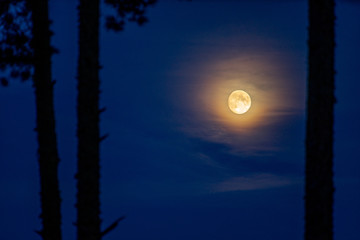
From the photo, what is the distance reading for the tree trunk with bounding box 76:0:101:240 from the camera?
8.36m

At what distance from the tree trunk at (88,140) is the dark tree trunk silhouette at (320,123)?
370cm

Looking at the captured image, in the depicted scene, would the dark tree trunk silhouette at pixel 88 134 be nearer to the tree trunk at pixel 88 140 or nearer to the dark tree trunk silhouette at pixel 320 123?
the tree trunk at pixel 88 140

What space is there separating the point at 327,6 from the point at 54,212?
6.60m

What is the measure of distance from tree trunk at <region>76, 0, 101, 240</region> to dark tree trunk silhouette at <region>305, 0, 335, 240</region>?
146 inches

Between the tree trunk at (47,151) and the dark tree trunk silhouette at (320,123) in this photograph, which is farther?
the tree trunk at (47,151)

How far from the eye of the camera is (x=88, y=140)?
27.4ft

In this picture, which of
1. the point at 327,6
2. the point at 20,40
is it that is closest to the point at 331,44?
the point at 327,6

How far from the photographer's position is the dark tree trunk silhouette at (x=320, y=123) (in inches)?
283

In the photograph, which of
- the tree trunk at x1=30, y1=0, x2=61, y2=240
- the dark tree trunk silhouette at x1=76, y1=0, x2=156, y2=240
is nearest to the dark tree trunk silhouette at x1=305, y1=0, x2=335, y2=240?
the dark tree trunk silhouette at x1=76, y1=0, x2=156, y2=240

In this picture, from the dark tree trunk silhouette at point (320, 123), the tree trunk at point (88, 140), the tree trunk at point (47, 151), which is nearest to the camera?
the dark tree trunk silhouette at point (320, 123)

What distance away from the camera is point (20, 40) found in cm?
1160

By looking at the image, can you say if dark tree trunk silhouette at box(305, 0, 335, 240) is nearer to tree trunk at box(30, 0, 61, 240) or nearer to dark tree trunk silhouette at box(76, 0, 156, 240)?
dark tree trunk silhouette at box(76, 0, 156, 240)

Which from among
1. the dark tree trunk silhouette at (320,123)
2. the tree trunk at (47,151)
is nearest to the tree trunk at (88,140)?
the tree trunk at (47,151)

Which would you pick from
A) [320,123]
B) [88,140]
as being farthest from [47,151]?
[320,123]
